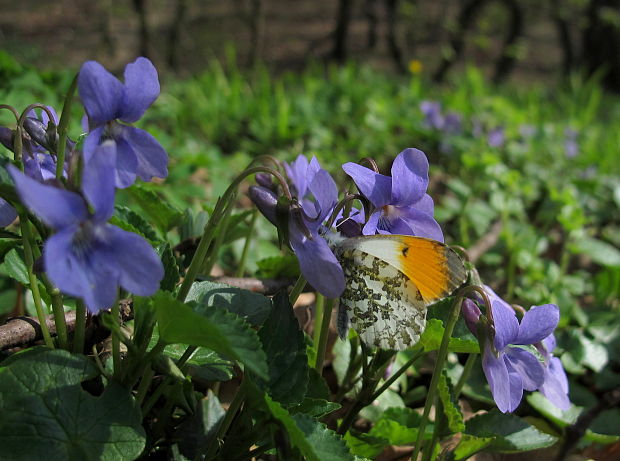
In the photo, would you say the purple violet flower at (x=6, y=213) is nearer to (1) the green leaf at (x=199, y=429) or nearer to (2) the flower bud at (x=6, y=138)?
(2) the flower bud at (x=6, y=138)

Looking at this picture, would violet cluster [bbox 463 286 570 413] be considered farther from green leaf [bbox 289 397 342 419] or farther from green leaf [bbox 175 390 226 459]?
green leaf [bbox 175 390 226 459]

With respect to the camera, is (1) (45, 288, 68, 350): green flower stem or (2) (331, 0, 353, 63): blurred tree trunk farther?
(2) (331, 0, 353, 63): blurred tree trunk

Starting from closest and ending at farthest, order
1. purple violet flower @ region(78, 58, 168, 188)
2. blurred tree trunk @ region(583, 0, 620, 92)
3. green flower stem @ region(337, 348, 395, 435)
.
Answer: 1. purple violet flower @ region(78, 58, 168, 188)
2. green flower stem @ region(337, 348, 395, 435)
3. blurred tree trunk @ region(583, 0, 620, 92)

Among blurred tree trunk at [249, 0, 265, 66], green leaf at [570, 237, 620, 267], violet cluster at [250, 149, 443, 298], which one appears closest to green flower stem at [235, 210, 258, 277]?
violet cluster at [250, 149, 443, 298]

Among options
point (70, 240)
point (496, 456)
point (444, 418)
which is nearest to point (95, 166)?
point (70, 240)

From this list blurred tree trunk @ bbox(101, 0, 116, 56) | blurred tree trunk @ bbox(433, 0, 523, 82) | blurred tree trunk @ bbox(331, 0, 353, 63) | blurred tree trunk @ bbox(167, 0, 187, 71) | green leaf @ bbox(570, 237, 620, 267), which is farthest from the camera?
blurred tree trunk @ bbox(331, 0, 353, 63)

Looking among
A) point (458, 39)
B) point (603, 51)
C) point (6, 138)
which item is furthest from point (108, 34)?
point (603, 51)

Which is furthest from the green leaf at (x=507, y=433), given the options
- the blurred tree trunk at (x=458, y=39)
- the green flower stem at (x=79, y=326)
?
the blurred tree trunk at (x=458, y=39)

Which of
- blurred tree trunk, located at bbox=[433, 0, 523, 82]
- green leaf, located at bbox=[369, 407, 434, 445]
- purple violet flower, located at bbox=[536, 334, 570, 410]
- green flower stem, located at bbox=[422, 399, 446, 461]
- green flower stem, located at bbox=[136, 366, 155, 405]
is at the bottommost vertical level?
blurred tree trunk, located at bbox=[433, 0, 523, 82]

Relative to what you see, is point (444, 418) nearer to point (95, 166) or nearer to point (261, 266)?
point (261, 266)
